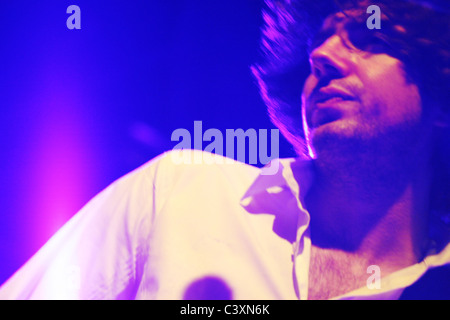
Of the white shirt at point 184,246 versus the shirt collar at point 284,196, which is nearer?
the white shirt at point 184,246

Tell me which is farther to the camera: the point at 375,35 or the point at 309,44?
the point at 309,44

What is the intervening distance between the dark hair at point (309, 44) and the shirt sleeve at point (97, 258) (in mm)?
595

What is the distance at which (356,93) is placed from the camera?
4.78ft

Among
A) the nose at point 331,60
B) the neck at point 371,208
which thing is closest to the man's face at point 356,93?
the nose at point 331,60

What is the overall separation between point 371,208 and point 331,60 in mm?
513

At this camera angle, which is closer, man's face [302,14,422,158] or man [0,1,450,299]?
man [0,1,450,299]

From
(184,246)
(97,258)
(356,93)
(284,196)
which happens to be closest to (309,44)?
(356,93)

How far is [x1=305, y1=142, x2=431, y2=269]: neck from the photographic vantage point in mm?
1459

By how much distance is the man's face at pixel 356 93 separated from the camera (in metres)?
1.45

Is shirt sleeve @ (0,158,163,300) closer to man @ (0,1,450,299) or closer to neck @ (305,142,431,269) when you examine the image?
man @ (0,1,450,299)

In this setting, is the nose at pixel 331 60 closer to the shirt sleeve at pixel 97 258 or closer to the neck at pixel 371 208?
→ the neck at pixel 371 208

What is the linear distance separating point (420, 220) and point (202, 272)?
2.54 feet

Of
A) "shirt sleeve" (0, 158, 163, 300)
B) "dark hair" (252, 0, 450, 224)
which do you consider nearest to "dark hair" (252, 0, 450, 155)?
"dark hair" (252, 0, 450, 224)

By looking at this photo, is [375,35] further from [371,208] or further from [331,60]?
[371,208]
